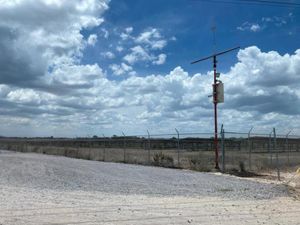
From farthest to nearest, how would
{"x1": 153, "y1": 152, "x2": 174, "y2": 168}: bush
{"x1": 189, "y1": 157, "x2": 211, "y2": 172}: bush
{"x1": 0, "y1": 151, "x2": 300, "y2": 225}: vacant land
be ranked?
{"x1": 153, "y1": 152, "x2": 174, "y2": 168}: bush, {"x1": 189, "y1": 157, "x2": 211, "y2": 172}: bush, {"x1": 0, "y1": 151, "x2": 300, "y2": 225}: vacant land

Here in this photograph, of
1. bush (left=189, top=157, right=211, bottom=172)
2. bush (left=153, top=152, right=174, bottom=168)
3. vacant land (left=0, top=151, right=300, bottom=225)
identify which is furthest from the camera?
bush (left=153, top=152, right=174, bottom=168)

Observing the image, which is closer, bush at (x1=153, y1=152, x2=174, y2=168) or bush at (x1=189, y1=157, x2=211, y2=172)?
bush at (x1=189, y1=157, x2=211, y2=172)

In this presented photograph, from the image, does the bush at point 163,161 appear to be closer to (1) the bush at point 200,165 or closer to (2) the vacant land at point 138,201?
(1) the bush at point 200,165

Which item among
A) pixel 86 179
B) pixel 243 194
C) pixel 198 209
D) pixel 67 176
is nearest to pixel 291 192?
pixel 243 194

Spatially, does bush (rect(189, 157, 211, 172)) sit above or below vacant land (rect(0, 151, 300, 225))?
above

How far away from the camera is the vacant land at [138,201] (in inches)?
401

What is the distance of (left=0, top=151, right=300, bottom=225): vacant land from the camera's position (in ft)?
33.4

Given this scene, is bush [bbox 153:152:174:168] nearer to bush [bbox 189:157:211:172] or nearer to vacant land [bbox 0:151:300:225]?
bush [bbox 189:157:211:172]

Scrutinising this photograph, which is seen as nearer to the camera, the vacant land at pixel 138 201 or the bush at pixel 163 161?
the vacant land at pixel 138 201

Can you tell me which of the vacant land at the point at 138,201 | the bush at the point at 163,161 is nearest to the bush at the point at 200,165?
the bush at the point at 163,161

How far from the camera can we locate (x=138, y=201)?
12883 mm

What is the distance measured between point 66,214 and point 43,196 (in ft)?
10.7

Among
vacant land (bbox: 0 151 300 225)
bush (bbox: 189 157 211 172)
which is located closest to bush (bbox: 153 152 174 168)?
bush (bbox: 189 157 211 172)

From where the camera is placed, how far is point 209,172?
2486 centimetres
